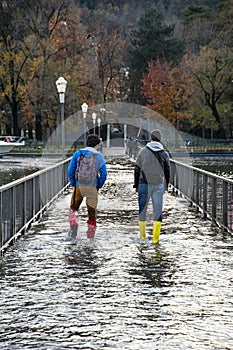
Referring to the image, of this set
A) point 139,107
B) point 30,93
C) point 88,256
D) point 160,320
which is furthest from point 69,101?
point 160,320

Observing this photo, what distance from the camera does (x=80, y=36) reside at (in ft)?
241

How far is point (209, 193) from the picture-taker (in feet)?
57.0

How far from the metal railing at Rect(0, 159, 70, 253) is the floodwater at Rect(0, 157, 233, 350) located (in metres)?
0.28

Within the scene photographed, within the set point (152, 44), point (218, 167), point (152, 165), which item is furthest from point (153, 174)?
point (152, 44)

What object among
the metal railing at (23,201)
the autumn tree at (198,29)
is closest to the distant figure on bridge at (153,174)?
the metal railing at (23,201)

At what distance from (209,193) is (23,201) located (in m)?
4.54

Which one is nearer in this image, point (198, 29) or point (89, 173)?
point (89, 173)

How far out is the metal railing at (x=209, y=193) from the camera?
48.3ft

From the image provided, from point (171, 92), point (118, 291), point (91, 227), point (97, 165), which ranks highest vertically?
point (171, 92)

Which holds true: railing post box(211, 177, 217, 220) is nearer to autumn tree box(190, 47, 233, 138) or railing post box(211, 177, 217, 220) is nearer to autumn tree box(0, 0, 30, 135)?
autumn tree box(0, 0, 30, 135)

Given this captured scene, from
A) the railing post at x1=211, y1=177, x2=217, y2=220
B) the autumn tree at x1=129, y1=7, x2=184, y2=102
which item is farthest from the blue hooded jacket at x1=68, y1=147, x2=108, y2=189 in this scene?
the autumn tree at x1=129, y1=7, x2=184, y2=102

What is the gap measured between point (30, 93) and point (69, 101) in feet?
10.8

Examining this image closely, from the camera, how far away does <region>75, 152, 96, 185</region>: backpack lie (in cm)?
1320

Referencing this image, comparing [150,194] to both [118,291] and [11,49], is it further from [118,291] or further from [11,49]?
[11,49]
